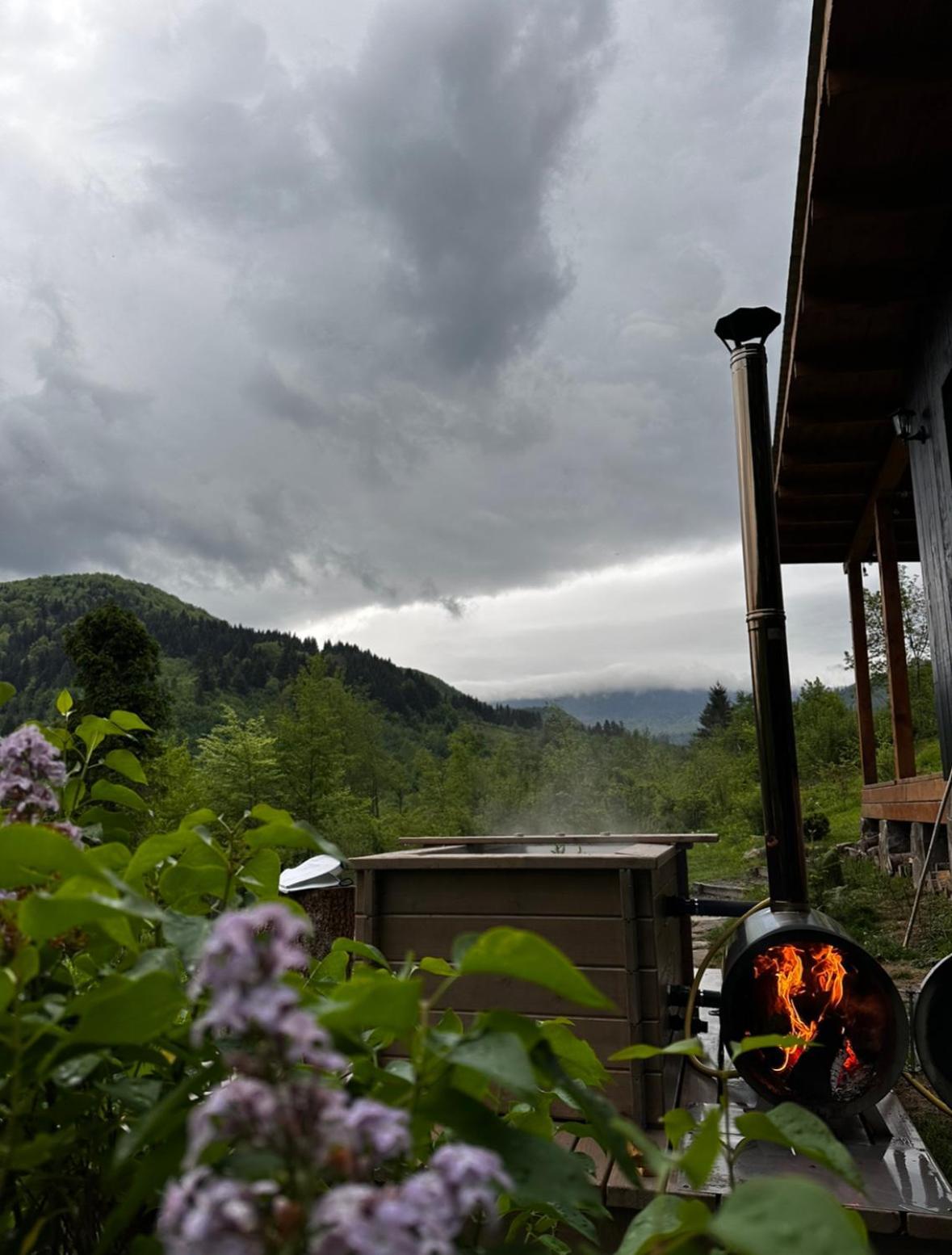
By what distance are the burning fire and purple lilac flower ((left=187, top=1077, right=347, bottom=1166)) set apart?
2474mm

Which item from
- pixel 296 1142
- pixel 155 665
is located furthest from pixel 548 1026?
pixel 155 665

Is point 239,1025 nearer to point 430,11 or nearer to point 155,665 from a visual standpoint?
point 430,11

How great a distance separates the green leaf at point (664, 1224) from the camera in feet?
1.18

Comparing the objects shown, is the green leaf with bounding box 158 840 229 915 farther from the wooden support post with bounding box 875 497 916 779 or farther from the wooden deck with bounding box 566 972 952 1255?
the wooden support post with bounding box 875 497 916 779

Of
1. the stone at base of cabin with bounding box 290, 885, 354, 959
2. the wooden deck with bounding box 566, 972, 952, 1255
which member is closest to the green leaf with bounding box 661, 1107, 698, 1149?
the wooden deck with bounding box 566, 972, 952, 1255

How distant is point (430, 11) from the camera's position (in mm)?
7180

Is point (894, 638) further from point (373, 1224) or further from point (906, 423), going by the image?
point (373, 1224)

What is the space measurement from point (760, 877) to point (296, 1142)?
1223 centimetres

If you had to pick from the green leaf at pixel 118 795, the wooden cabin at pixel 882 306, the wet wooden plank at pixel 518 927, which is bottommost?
the wet wooden plank at pixel 518 927

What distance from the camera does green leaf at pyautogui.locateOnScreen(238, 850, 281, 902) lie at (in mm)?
601

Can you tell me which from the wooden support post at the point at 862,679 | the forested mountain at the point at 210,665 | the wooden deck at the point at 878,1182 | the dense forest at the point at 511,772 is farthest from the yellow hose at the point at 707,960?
the forested mountain at the point at 210,665

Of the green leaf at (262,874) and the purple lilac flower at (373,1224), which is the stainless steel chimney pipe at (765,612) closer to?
the green leaf at (262,874)

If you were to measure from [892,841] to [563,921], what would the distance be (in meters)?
6.76

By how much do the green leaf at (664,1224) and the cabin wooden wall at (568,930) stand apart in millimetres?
2030
